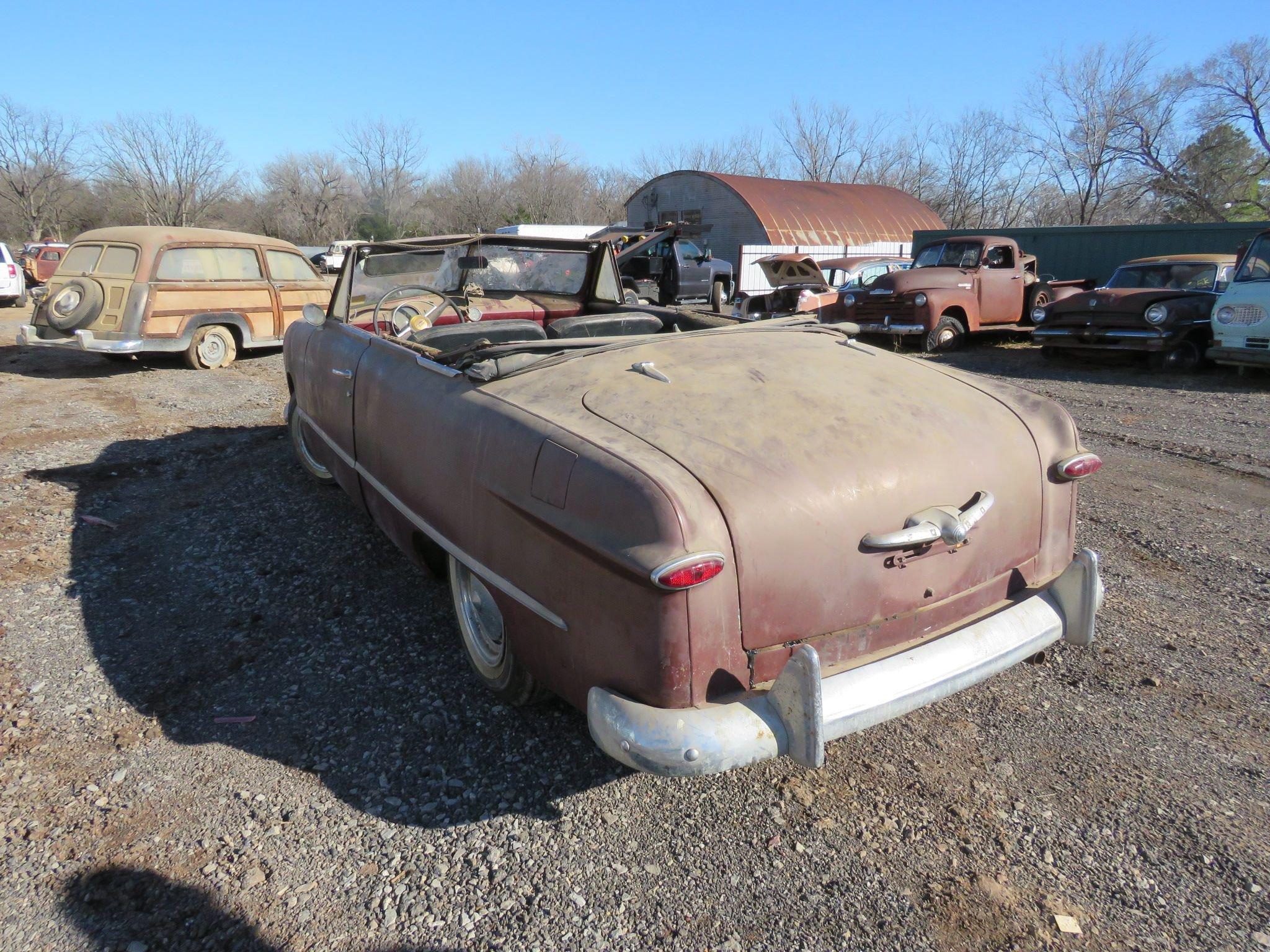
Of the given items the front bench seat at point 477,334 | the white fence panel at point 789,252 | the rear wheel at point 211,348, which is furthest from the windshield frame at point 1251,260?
the rear wheel at point 211,348

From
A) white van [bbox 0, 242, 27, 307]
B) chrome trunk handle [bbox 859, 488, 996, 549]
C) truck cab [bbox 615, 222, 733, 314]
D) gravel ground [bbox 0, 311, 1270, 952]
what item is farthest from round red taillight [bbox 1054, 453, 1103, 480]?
white van [bbox 0, 242, 27, 307]

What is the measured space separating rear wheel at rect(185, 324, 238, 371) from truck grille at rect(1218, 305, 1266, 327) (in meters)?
12.0

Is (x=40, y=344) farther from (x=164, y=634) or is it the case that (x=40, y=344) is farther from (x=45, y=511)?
(x=164, y=634)

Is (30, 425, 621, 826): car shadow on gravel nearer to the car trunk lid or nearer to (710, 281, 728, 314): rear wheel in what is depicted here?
the car trunk lid

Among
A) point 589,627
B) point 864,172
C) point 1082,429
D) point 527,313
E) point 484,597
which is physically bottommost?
point 1082,429

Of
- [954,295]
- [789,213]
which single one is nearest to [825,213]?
[789,213]

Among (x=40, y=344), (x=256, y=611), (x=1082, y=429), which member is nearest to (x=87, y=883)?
(x=256, y=611)

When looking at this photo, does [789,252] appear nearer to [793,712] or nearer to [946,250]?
[946,250]

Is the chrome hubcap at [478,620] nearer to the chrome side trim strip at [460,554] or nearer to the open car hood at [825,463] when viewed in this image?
the chrome side trim strip at [460,554]

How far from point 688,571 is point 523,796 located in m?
1.01

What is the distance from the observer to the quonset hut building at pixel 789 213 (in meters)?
28.2

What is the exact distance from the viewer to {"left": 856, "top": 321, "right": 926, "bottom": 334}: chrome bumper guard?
11828 mm

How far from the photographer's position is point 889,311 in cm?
1211

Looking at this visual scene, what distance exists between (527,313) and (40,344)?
7.84 metres
